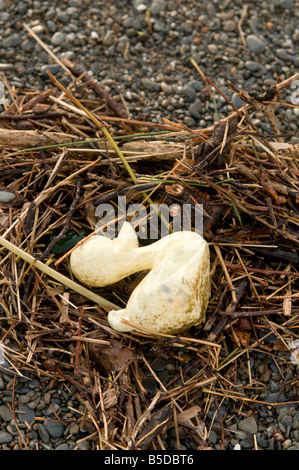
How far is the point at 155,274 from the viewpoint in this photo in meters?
2.07

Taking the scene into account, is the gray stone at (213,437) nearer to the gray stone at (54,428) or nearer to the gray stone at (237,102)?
the gray stone at (54,428)

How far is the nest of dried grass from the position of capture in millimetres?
2102

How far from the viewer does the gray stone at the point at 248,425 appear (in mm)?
2090

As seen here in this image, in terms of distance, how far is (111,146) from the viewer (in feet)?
8.34

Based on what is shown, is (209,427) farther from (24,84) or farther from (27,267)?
(24,84)

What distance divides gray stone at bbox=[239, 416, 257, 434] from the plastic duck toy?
0.41 m

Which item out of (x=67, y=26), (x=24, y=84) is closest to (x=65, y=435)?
(x=24, y=84)

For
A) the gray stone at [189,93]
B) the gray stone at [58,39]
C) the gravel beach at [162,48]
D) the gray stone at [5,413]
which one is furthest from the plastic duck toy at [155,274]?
the gray stone at [58,39]

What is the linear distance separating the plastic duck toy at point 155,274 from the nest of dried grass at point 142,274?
88 millimetres

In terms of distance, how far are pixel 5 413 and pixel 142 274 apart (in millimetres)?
763

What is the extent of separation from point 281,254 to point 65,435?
44.7 inches

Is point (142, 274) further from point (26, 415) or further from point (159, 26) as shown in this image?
point (159, 26)

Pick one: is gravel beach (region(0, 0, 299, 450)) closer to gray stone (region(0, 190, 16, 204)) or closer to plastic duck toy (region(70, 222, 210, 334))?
gray stone (region(0, 190, 16, 204))

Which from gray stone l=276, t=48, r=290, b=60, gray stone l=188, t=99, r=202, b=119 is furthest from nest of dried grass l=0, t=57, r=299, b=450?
gray stone l=276, t=48, r=290, b=60
